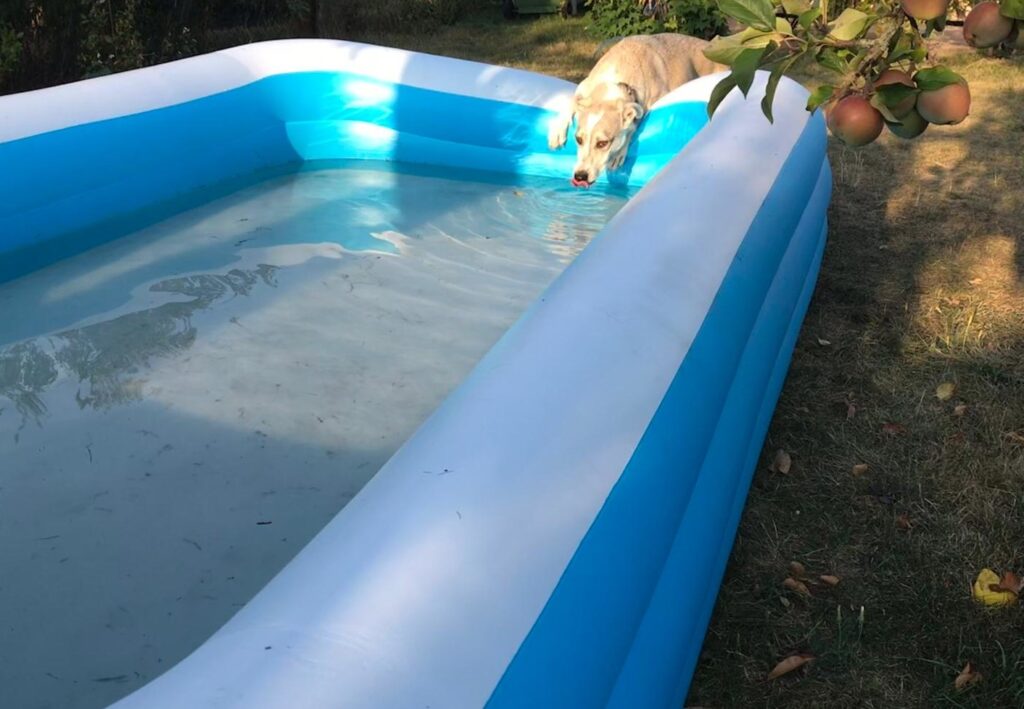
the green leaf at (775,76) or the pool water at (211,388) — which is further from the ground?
the green leaf at (775,76)

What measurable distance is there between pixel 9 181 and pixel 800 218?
296cm

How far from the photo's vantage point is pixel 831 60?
1015 millimetres

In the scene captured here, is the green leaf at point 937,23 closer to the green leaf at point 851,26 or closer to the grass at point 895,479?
the green leaf at point 851,26

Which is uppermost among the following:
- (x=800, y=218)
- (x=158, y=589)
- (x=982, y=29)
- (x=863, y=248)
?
(x=982, y=29)

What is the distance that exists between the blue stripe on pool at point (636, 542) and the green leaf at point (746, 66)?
0.70 m

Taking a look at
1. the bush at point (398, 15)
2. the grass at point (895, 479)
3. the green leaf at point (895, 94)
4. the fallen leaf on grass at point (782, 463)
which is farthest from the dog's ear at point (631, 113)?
the bush at point (398, 15)

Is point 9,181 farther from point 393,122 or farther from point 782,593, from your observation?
point 782,593

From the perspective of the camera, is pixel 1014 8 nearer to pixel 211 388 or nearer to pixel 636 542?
pixel 636 542

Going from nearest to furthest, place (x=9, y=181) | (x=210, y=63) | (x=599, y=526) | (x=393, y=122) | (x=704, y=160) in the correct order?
1. (x=599, y=526)
2. (x=704, y=160)
3. (x=9, y=181)
4. (x=210, y=63)
5. (x=393, y=122)

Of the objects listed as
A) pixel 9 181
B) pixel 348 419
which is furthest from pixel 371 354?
pixel 9 181

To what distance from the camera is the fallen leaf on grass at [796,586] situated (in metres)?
2.09

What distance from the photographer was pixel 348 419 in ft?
9.16

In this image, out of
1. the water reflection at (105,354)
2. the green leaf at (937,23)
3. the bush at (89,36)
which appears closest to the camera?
the green leaf at (937,23)

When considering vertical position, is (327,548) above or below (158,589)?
above
